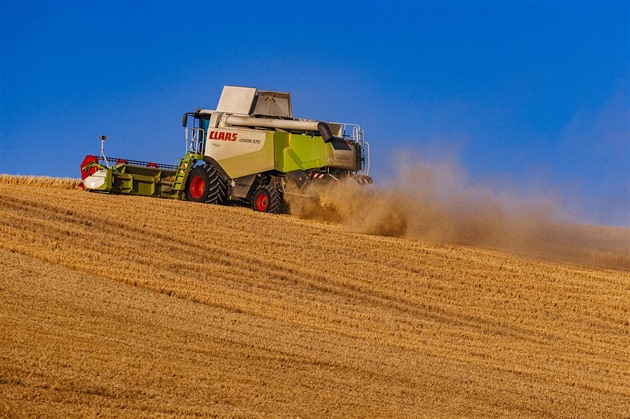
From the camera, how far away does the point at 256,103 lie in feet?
82.7

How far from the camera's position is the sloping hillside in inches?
350

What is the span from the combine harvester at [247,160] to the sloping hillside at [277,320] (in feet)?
5.63

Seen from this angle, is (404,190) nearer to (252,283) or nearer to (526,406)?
(252,283)

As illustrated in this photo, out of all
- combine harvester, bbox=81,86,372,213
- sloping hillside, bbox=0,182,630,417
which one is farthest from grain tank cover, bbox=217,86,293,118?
sloping hillside, bbox=0,182,630,417

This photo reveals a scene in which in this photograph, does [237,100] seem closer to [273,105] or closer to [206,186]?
[273,105]

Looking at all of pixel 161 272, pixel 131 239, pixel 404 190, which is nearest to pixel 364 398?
pixel 161 272

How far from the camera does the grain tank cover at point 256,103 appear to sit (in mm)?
25125

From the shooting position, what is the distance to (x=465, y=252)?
2017 centimetres

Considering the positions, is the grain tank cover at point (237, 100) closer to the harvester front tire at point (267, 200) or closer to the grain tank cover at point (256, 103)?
the grain tank cover at point (256, 103)

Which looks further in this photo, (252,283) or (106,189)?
(106,189)

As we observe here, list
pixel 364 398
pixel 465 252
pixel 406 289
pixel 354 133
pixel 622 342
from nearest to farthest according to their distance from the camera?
pixel 364 398 < pixel 622 342 < pixel 406 289 < pixel 465 252 < pixel 354 133

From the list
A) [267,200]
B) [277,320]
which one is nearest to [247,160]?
[267,200]

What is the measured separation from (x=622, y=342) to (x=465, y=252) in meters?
5.55

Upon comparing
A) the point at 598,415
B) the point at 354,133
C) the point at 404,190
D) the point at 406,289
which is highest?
the point at 354,133
